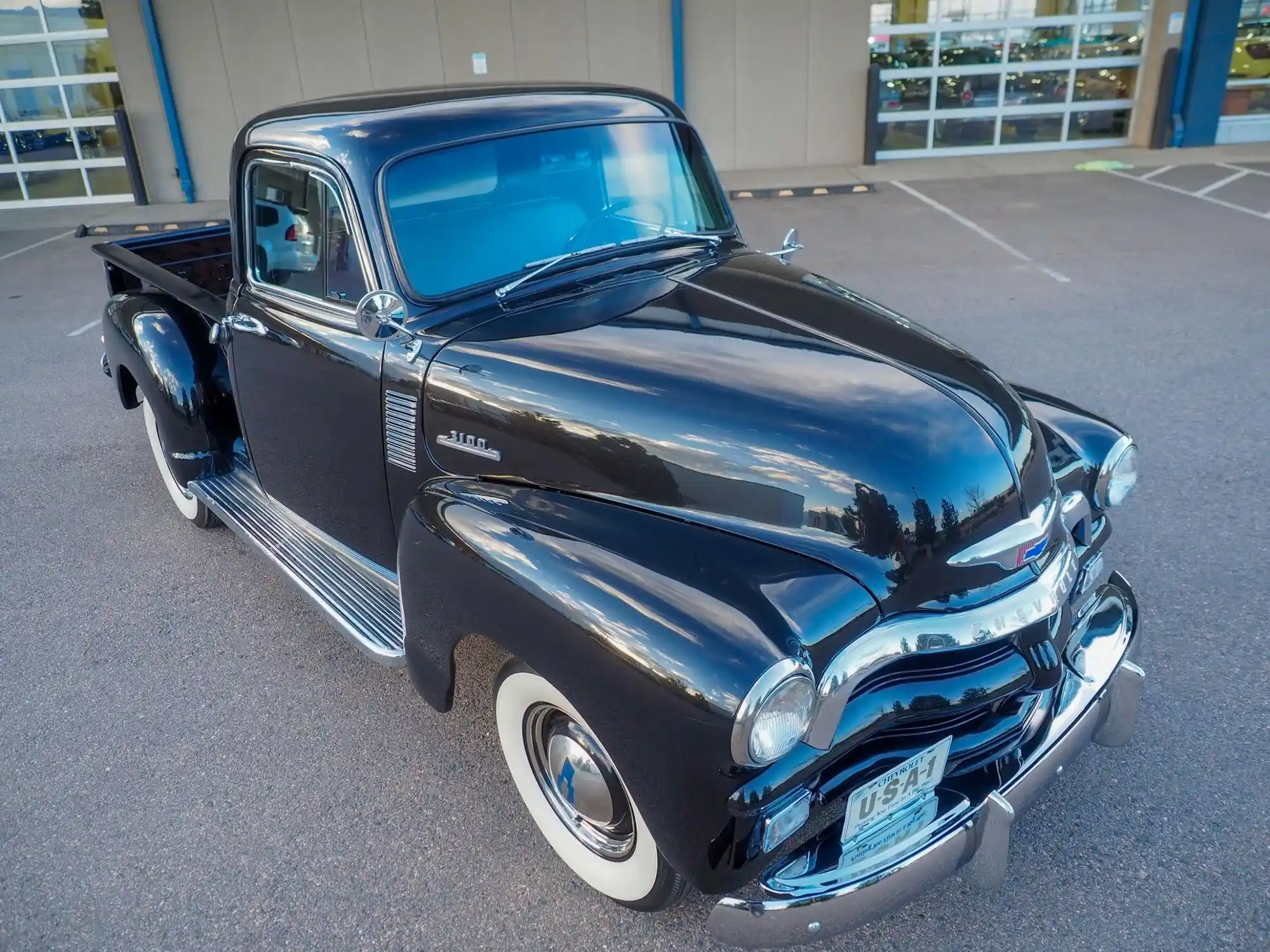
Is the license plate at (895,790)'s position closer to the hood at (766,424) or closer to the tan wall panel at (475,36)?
the hood at (766,424)

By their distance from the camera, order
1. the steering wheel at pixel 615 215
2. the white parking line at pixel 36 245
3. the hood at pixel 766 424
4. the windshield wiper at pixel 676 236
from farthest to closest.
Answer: the white parking line at pixel 36 245 → the windshield wiper at pixel 676 236 → the steering wheel at pixel 615 215 → the hood at pixel 766 424

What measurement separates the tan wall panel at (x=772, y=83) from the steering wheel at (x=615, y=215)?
1130cm

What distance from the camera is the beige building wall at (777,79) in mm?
13211

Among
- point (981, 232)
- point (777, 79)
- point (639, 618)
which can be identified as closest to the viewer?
point (639, 618)

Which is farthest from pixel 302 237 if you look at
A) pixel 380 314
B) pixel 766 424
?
pixel 766 424

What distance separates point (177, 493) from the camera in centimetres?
465

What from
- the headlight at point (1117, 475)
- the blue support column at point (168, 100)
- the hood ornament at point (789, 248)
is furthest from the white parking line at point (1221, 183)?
the blue support column at point (168, 100)

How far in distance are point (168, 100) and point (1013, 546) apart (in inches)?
560

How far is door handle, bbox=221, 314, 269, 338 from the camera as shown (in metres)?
3.48

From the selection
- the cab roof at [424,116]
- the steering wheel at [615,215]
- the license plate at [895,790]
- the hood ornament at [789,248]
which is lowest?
the license plate at [895,790]

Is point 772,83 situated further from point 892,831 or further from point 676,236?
point 892,831

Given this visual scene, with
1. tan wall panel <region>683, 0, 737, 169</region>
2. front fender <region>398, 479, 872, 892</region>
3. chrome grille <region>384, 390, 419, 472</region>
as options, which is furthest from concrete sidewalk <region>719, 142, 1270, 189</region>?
front fender <region>398, 479, 872, 892</region>

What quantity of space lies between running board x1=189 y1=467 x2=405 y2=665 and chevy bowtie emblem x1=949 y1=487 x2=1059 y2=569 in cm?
165

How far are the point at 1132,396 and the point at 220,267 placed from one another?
5490 millimetres
